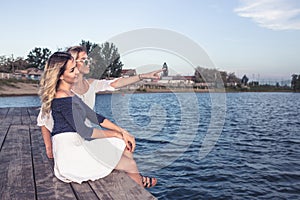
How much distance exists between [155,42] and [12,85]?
4625 cm

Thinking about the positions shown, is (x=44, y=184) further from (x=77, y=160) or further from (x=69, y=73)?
(x=69, y=73)

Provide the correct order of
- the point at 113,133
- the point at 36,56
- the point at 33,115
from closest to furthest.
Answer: the point at 113,133 → the point at 33,115 → the point at 36,56

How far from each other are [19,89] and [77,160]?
4531 cm

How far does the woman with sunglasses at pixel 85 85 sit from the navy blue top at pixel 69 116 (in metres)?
0.40

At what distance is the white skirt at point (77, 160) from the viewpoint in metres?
3.07

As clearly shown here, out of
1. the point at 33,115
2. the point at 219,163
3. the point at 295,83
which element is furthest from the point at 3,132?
the point at 295,83

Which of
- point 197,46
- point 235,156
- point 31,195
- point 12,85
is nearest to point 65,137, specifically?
point 31,195

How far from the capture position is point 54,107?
3.05 meters

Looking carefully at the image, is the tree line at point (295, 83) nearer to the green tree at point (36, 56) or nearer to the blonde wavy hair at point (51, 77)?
the green tree at point (36, 56)

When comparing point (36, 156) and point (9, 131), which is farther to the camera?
point (9, 131)

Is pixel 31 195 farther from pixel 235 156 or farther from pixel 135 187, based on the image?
pixel 235 156

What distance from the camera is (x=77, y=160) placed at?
10.1ft

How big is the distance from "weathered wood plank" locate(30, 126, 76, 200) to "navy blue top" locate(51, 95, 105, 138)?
49 centimetres

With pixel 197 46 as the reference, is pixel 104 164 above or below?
below
